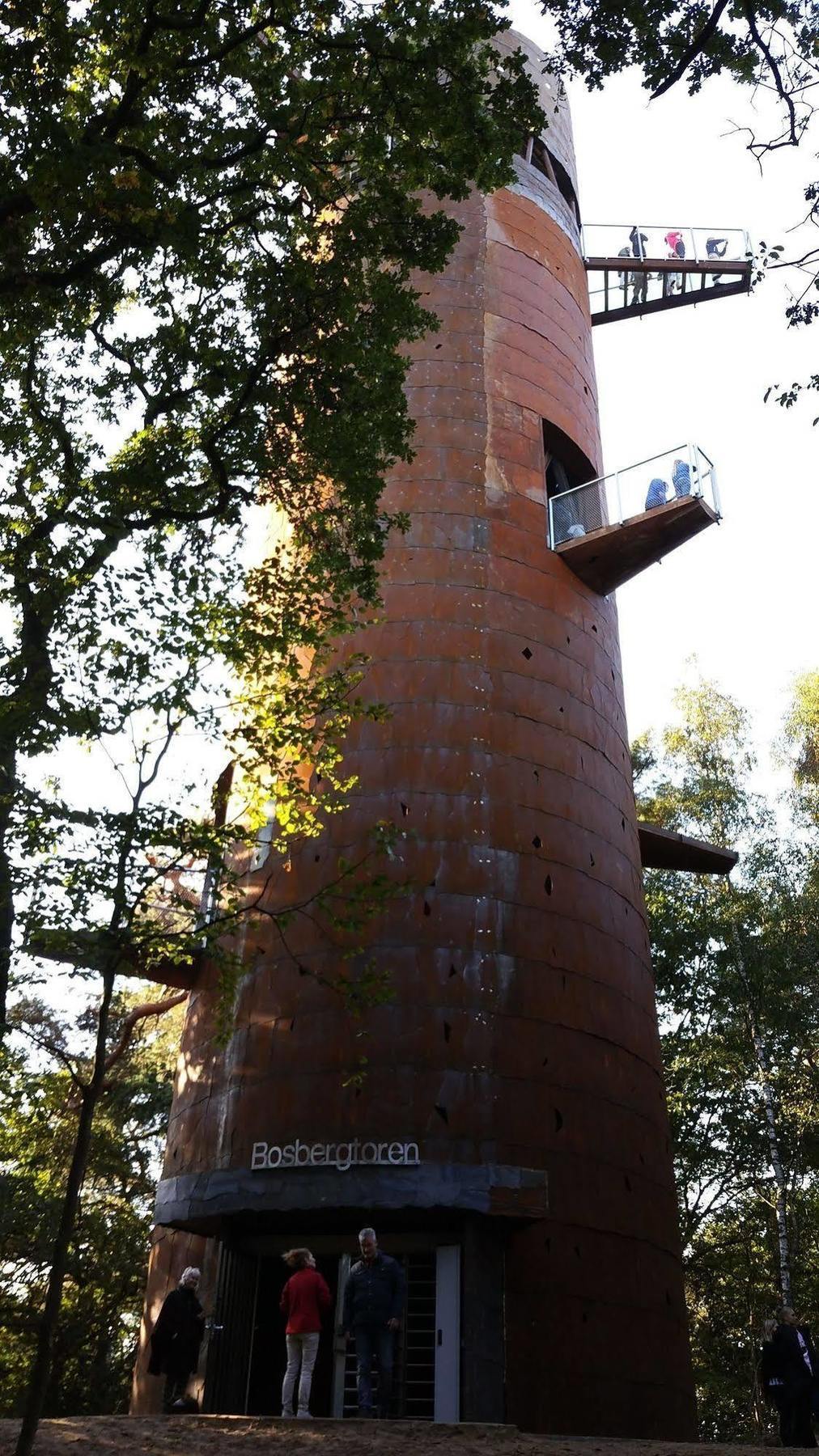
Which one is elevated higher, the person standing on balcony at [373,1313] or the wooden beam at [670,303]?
the wooden beam at [670,303]

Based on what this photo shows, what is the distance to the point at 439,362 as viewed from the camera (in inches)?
711

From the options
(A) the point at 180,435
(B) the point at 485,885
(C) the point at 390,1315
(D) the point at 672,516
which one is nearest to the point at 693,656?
(D) the point at 672,516

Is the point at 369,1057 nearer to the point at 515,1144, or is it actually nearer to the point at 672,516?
the point at 515,1144

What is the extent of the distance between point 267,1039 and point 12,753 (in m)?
5.03

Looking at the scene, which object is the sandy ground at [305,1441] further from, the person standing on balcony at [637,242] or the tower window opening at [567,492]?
the person standing on balcony at [637,242]

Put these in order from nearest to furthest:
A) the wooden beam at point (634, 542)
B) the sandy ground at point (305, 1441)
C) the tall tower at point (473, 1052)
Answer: the sandy ground at point (305, 1441) → the tall tower at point (473, 1052) → the wooden beam at point (634, 542)

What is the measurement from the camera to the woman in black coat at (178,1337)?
1210 cm

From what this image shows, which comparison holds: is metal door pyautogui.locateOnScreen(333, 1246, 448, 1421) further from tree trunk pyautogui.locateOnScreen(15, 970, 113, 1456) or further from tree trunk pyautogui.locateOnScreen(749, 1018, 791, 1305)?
tree trunk pyautogui.locateOnScreen(749, 1018, 791, 1305)

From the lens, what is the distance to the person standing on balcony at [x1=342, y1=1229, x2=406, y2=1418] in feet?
33.7

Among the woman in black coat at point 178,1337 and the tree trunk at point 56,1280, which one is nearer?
the tree trunk at point 56,1280

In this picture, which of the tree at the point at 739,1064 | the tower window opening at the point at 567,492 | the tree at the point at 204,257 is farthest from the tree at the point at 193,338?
the tree at the point at 739,1064

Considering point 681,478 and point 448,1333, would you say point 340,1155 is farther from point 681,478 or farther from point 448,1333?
point 681,478

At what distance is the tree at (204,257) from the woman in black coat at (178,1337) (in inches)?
177

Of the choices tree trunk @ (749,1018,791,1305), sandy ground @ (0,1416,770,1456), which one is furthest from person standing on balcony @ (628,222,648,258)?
sandy ground @ (0,1416,770,1456)
